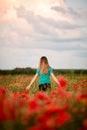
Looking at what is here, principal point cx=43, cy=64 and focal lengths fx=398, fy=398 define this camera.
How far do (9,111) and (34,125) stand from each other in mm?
177

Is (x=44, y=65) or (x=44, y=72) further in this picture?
(x=44, y=72)

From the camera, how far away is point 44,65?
25.7 ft

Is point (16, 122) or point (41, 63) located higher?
point (41, 63)

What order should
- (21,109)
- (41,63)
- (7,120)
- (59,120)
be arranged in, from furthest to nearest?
(41,63) → (21,109) → (7,120) → (59,120)

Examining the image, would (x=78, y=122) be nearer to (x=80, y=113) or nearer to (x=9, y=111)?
(x=80, y=113)

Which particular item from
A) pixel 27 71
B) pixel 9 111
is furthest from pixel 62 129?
pixel 27 71

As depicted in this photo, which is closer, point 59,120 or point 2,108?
point 59,120

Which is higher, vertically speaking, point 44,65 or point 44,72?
point 44,65

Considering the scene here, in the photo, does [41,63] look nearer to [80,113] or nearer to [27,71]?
[80,113]

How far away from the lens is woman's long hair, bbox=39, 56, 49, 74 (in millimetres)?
7718

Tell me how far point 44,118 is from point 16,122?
19cm

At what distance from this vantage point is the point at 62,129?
248 centimetres

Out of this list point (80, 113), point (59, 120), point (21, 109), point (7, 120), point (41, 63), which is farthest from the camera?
point (41, 63)

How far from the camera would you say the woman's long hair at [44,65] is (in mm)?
7718
